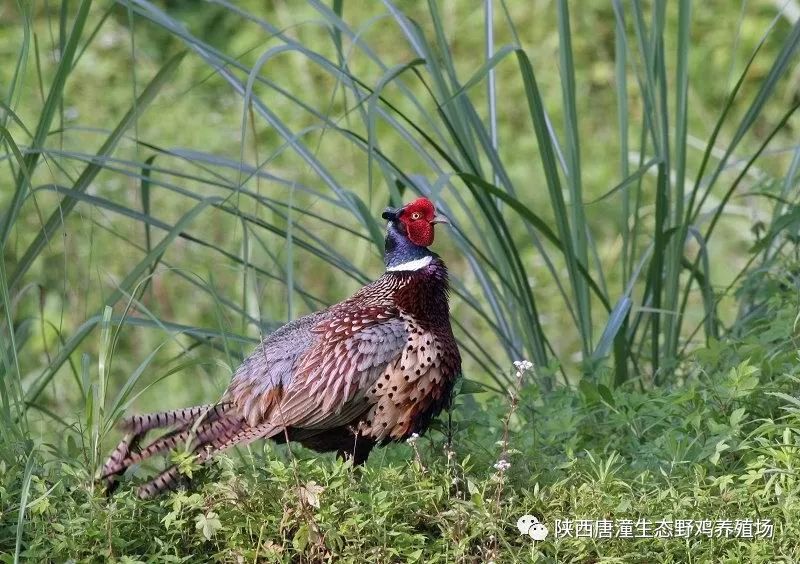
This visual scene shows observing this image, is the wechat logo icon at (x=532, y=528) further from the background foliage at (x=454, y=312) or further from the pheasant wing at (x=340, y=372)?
the pheasant wing at (x=340, y=372)

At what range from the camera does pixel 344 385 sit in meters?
3.10

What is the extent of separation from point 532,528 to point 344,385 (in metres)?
0.61

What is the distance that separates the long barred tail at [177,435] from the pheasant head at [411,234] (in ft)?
1.75

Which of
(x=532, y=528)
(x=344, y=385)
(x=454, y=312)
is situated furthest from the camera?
(x=454, y=312)

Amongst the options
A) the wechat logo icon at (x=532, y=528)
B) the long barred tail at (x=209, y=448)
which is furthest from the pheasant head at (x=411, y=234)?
the wechat logo icon at (x=532, y=528)

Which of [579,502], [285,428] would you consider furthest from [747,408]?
[285,428]

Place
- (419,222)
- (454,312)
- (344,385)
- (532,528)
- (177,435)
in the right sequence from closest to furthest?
(532,528) < (177,435) < (344,385) < (419,222) < (454,312)

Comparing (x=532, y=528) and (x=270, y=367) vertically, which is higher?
(x=270, y=367)

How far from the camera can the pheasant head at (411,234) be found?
331cm

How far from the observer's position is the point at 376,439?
3.15 metres

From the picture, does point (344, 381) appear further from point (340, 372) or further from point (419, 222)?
point (419, 222)

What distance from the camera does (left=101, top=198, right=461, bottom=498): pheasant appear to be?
10.1ft

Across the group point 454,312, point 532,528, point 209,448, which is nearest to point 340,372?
point 209,448

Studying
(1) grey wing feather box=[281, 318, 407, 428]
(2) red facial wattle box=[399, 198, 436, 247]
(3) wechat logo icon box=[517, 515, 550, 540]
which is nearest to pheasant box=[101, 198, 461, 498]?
(1) grey wing feather box=[281, 318, 407, 428]
